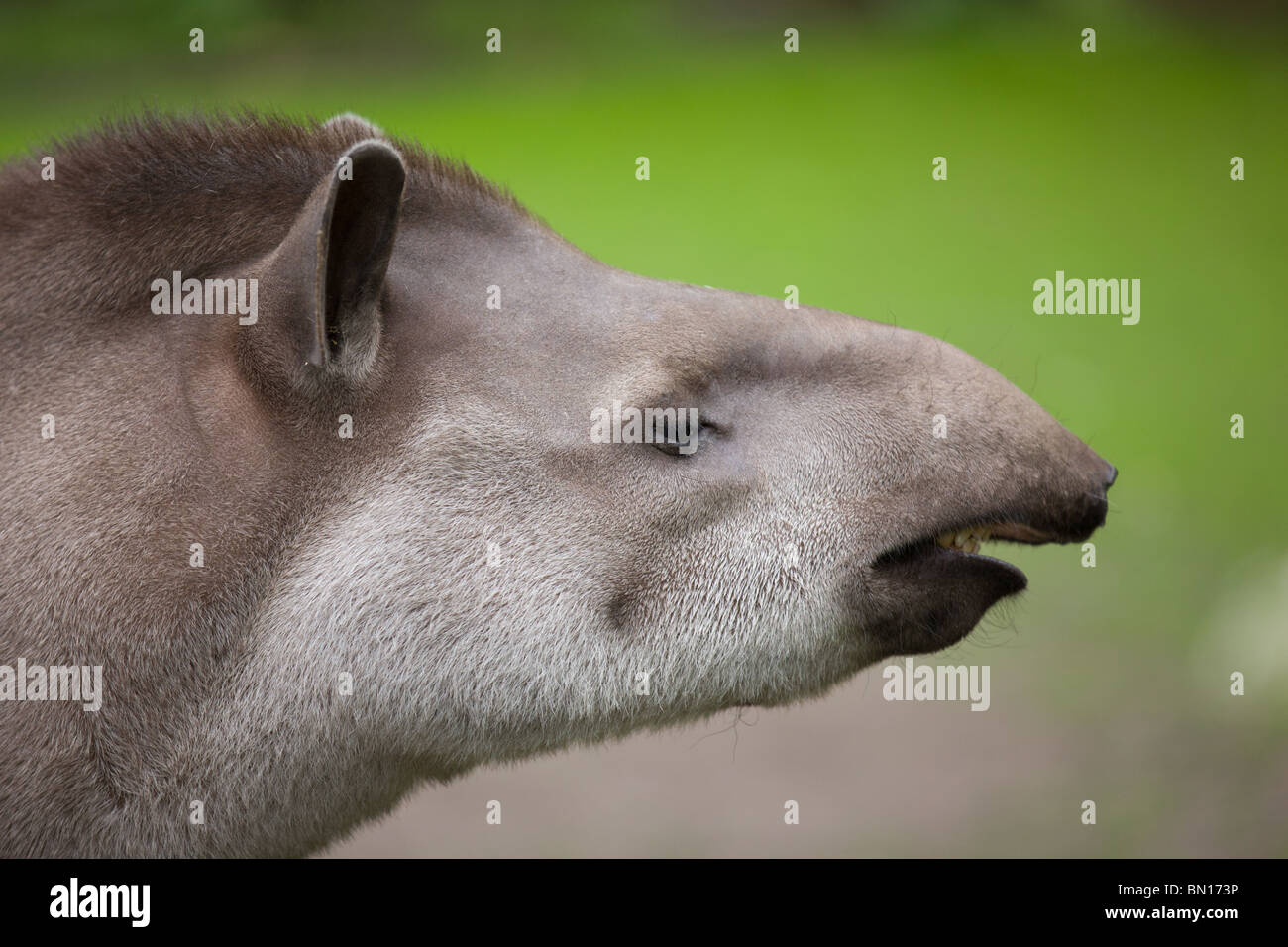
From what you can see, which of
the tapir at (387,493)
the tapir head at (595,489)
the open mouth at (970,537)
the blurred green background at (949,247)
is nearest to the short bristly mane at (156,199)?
the tapir at (387,493)

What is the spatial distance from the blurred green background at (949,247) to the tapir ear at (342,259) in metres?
1.27

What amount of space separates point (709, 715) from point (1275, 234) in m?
16.5

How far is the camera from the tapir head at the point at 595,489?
393cm

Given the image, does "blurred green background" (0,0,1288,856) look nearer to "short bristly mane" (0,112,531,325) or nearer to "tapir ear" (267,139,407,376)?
"short bristly mane" (0,112,531,325)

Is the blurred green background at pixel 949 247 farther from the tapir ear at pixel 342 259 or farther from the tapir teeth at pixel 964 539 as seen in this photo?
the tapir ear at pixel 342 259

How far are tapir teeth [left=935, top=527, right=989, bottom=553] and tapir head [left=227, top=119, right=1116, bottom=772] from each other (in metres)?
0.02

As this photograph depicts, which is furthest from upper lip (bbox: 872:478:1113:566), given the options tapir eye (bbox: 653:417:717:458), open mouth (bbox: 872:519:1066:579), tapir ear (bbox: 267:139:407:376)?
tapir ear (bbox: 267:139:407:376)

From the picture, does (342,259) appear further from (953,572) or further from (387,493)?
(953,572)

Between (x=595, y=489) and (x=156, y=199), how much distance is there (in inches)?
69.8

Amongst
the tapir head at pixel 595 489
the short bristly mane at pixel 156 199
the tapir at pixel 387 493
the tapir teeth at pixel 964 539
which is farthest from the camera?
the tapir teeth at pixel 964 539

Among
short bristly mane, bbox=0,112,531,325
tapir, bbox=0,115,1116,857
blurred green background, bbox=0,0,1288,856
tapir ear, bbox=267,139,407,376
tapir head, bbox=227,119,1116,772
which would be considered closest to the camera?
tapir ear, bbox=267,139,407,376

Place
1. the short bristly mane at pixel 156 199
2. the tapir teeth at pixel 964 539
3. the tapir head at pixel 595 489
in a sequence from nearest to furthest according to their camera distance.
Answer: the tapir head at pixel 595 489 < the short bristly mane at pixel 156 199 < the tapir teeth at pixel 964 539

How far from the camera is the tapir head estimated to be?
12.9ft

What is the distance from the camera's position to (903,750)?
988 centimetres
